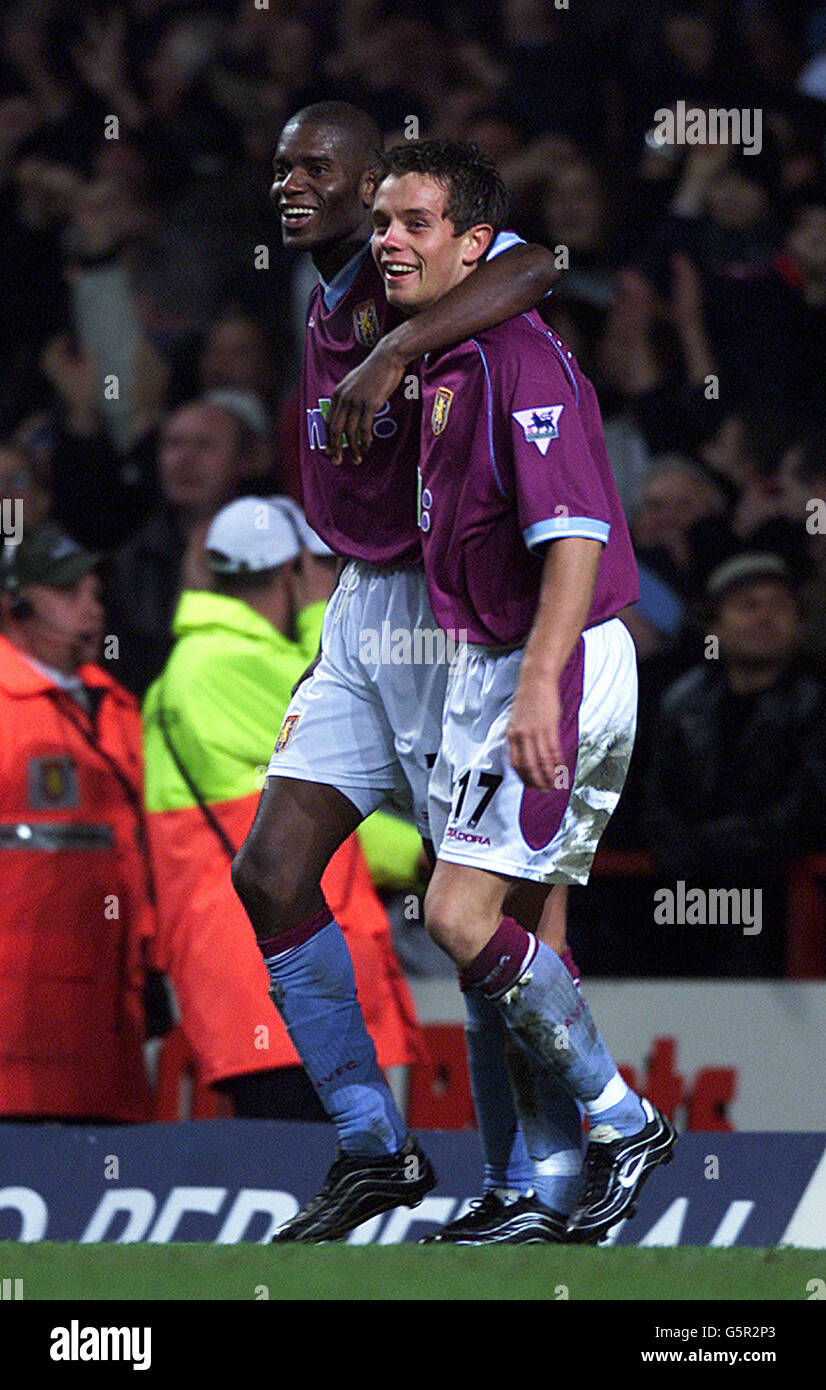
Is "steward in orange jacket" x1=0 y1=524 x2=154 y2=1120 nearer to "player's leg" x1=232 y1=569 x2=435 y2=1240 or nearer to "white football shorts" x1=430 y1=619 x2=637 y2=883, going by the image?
"player's leg" x1=232 y1=569 x2=435 y2=1240

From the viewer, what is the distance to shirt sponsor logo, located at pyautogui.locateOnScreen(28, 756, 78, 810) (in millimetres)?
6344

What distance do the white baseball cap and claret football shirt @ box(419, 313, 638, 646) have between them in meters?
1.71

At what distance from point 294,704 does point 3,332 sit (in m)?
5.08

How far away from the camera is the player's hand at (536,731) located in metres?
3.99

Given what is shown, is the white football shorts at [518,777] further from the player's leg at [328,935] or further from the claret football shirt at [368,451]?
the claret football shirt at [368,451]

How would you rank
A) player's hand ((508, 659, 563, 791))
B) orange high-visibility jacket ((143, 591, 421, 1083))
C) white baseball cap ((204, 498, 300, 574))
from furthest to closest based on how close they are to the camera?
white baseball cap ((204, 498, 300, 574)) < orange high-visibility jacket ((143, 591, 421, 1083)) < player's hand ((508, 659, 563, 791))

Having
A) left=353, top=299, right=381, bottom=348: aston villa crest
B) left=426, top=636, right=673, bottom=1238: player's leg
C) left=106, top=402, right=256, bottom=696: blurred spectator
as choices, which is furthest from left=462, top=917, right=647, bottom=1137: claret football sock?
left=106, top=402, right=256, bottom=696: blurred spectator

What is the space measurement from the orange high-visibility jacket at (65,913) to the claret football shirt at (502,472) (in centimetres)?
232

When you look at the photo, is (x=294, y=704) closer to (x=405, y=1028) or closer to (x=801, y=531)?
(x=405, y=1028)

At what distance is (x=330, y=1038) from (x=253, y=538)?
193 centimetres

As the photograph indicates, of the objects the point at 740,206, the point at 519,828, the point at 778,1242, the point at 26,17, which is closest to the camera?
the point at 519,828

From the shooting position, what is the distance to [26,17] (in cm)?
1023
